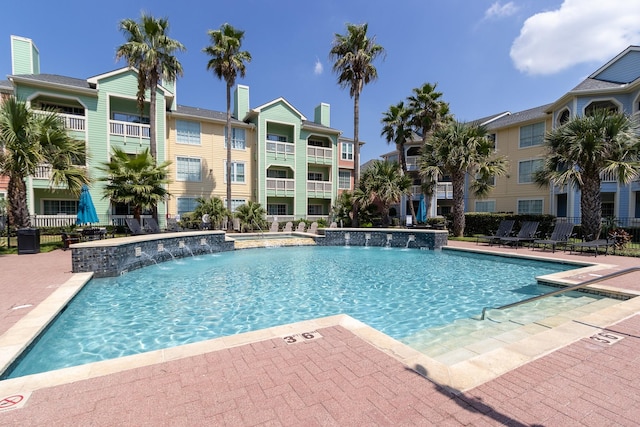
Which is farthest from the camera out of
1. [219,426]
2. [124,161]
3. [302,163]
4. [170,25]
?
[302,163]

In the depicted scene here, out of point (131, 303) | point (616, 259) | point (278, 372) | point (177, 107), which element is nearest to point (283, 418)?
point (278, 372)

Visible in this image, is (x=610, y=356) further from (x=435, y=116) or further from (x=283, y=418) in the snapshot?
(x=435, y=116)

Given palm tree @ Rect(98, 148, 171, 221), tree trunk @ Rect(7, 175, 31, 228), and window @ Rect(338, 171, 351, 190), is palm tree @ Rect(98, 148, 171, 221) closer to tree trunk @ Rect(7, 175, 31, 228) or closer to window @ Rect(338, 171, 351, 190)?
tree trunk @ Rect(7, 175, 31, 228)

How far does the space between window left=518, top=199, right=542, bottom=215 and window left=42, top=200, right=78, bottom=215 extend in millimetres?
34783

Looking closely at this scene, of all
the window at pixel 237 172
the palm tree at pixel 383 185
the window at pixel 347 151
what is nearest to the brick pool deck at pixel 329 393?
the palm tree at pixel 383 185

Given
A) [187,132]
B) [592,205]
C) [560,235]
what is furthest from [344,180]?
[592,205]

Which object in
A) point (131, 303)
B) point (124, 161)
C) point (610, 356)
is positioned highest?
point (124, 161)

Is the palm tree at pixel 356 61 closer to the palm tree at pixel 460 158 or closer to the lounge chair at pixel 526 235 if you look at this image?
the palm tree at pixel 460 158

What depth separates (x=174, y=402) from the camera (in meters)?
2.57

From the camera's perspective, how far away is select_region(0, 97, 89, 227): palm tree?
36.3 ft

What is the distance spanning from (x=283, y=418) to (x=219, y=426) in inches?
19.3

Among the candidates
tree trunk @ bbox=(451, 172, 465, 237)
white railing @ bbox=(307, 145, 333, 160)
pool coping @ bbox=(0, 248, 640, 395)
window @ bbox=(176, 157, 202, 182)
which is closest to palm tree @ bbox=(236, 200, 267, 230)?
window @ bbox=(176, 157, 202, 182)

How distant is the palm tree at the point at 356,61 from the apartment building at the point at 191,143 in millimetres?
5769

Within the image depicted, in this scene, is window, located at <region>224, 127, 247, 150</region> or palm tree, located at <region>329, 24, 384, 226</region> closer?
palm tree, located at <region>329, 24, 384, 226</region>
